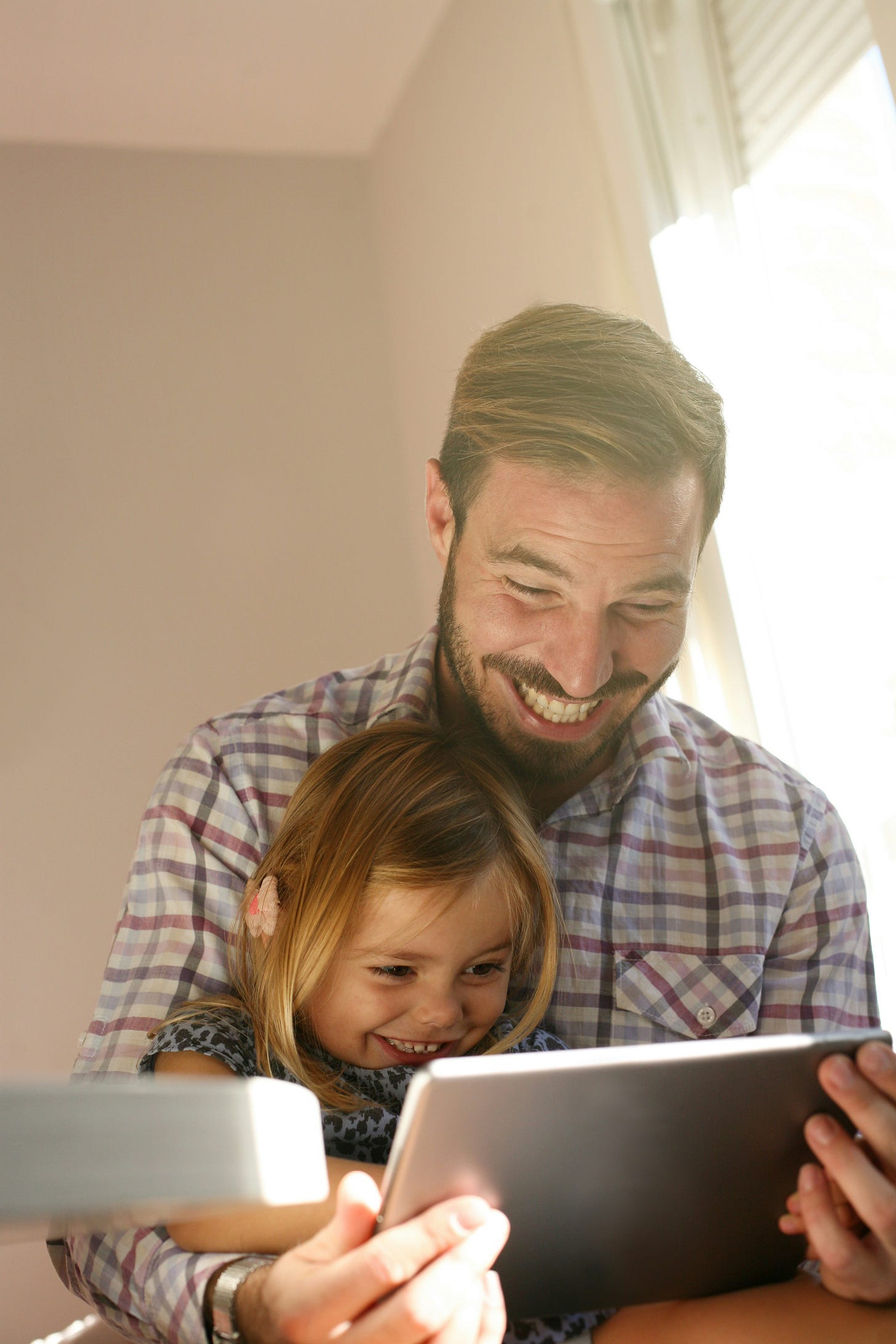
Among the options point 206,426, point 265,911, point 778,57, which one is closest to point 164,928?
point 265,911

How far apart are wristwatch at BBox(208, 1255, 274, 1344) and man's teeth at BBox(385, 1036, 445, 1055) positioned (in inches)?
13.8

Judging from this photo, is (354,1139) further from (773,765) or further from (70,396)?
(70,396)

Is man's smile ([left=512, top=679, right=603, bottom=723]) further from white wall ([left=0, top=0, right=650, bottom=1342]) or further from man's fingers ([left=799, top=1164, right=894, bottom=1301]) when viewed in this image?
white wall ([left=0, top=0, right=650, bottom=1342])

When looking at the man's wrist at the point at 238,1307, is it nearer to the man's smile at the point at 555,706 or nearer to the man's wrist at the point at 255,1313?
the man's wrist at the point at 255,1313

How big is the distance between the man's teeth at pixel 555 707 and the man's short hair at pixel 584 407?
24cm

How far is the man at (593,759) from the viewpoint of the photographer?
1396 millimetres

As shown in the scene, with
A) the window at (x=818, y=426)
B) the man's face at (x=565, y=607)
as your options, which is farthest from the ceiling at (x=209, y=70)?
the man's face at (x=565, y=607)

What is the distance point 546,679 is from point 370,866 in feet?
1.06

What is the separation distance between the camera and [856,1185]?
856mm

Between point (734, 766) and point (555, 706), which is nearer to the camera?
point (555, 706)

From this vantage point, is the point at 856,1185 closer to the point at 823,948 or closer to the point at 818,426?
the point at 823,948

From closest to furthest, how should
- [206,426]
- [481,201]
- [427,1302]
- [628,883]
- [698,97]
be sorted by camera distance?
[427,1302], [628,883], [698,97], [481,201], [206,426]

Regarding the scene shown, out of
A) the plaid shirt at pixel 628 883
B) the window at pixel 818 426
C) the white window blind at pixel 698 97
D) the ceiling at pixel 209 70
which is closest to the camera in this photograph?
the plaid shirt at pixel 628 883

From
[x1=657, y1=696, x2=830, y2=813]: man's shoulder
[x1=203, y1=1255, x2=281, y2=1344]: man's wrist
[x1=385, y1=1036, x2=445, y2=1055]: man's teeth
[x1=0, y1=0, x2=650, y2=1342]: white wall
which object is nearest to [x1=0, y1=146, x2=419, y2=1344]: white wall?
[x1=0, y1=0, x2=650, y2=1342]: white wall
